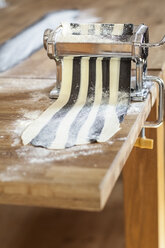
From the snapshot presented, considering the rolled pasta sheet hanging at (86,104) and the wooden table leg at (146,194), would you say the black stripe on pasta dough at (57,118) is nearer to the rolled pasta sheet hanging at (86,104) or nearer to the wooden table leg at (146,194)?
the rolled pasta sheet hanging at (86,104)

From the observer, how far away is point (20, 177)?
1.00m

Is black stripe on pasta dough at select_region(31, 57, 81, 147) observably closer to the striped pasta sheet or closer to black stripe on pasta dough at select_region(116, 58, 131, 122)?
the striped pasta sheet

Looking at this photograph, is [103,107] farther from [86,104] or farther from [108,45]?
[108,45]

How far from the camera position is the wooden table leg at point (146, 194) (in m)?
1.74

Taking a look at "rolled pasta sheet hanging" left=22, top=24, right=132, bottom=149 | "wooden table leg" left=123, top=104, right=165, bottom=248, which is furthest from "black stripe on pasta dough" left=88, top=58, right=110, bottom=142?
"wooden table leg" left=123, top=104, right=165, bottom=248

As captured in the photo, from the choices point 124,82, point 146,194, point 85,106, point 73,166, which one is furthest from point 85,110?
point 146,194

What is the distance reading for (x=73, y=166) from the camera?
1.03 m

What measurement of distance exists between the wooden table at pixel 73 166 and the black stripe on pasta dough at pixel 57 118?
3 centimetres

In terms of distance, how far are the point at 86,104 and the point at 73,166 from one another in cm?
34

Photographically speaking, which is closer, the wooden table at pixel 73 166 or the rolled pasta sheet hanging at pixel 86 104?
the wooden table at pixel 73 166

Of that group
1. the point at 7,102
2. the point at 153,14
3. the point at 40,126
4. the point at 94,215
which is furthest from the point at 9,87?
the point at 94,215

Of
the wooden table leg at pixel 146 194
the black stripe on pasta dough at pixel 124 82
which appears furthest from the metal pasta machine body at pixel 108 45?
the wooden table leg at pixel 146 194

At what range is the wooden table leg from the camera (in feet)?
5.72

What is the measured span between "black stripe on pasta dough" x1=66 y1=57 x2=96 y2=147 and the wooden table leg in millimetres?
360
